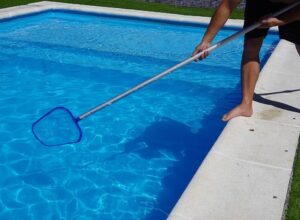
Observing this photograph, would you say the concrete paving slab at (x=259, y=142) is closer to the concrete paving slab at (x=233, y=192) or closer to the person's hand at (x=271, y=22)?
the concrete paving slab at (x=233, y=192)

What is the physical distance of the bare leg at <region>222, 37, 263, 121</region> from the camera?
3.93 m

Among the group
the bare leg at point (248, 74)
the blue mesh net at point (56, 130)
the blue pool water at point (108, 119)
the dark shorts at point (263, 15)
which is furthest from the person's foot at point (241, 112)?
the blue mesh net at point (56, 130)

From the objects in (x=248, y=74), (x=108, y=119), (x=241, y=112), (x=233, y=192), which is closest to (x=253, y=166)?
(x=233, y=192)

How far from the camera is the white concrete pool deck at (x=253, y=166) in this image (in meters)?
2.63

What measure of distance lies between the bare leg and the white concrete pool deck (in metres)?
0.09

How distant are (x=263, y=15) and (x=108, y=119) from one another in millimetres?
2237

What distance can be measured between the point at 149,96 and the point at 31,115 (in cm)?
164

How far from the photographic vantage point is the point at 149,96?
5.80 metres

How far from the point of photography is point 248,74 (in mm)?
3955

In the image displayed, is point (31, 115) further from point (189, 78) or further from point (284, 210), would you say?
point (284, 210)

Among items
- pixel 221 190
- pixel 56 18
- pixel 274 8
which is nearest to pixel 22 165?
pixel 221 190

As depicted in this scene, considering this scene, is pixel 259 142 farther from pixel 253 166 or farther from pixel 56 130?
pixel 56 130

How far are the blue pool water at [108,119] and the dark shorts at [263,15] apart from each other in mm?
1328

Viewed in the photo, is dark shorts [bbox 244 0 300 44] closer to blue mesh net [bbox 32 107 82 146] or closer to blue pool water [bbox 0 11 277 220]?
blue pool water [bbox 0 11 277 220]
